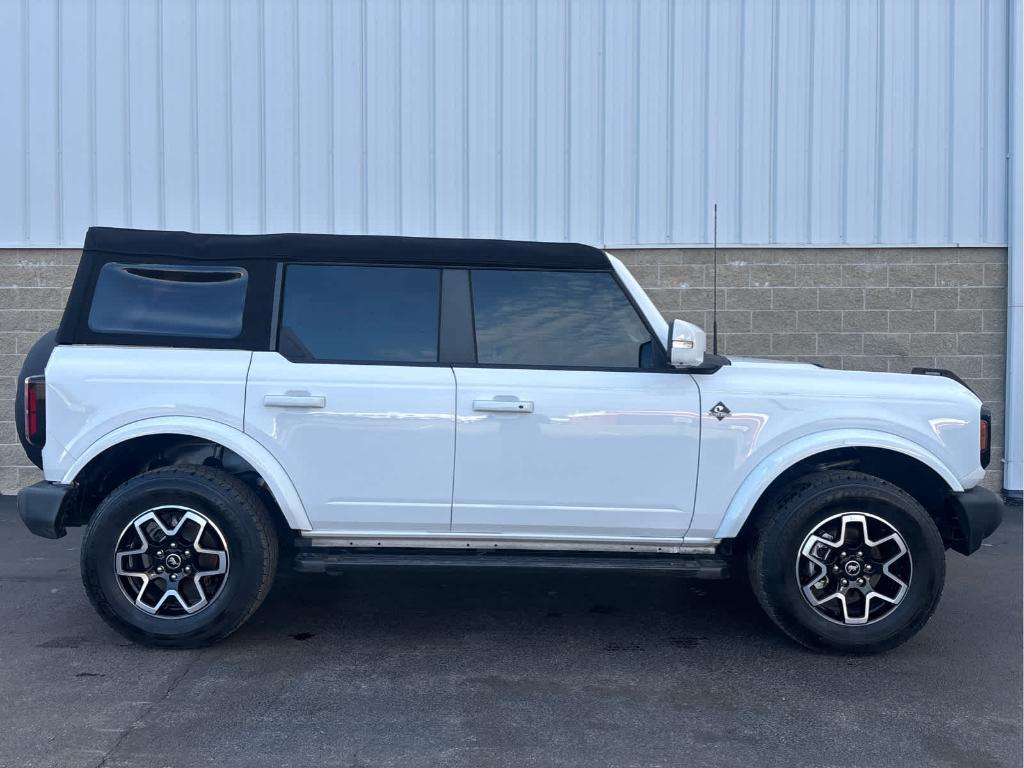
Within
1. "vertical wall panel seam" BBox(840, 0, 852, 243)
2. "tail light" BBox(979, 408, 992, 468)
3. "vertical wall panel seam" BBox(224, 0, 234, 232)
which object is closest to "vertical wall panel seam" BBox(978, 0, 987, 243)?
"vertical wall panel seam" BBox(840, 0, 852, 243)

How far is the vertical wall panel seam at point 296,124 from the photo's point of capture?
329 inches

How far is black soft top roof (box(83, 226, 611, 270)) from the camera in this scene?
4434 mm

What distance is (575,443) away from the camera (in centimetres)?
424

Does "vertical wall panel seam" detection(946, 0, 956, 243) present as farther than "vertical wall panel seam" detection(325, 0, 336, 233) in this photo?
No

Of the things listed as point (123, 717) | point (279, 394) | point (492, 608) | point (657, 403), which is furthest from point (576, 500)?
point (123, 717)

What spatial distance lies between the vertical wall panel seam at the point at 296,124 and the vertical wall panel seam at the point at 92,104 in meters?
1.86

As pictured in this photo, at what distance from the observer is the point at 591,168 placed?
831 centimetres

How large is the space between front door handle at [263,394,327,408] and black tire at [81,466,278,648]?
1.45 ft

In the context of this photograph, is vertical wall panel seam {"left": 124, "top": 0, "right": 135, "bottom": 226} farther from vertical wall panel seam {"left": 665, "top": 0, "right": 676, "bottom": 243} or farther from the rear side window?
vertical wall panel seam {"left": 665, "top": 0, "right": 676, "bottom": 243}

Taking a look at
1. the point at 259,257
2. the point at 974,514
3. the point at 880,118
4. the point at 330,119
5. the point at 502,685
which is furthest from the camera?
the point at 330,119

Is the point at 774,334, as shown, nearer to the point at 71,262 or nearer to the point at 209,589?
the point at 209,589

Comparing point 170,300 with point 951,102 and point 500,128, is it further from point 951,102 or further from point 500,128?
point 951,102

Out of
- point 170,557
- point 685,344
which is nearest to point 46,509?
point 170,557

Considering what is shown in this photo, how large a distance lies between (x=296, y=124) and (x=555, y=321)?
16.4 ft
